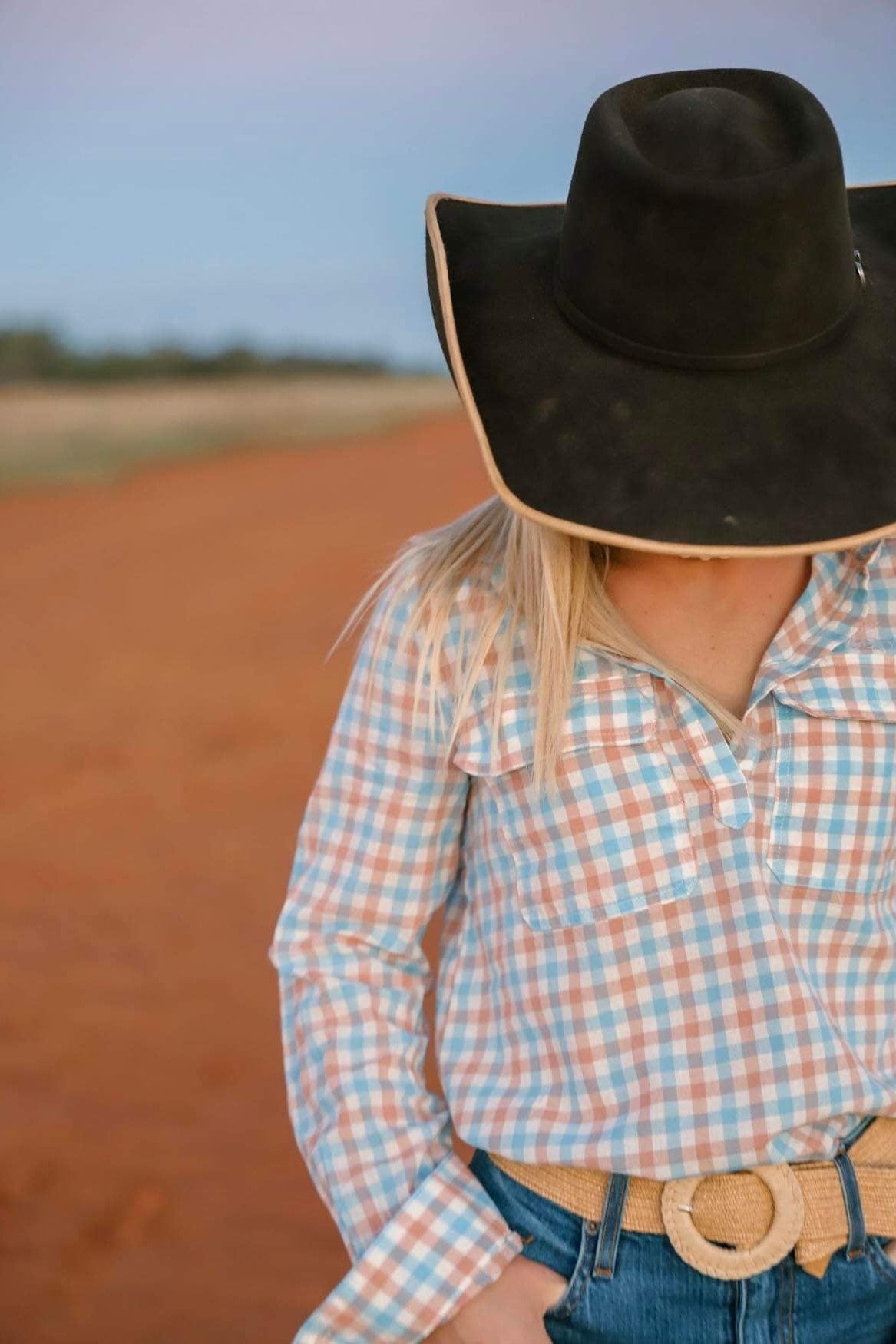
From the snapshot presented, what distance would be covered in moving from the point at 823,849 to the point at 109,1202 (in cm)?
288

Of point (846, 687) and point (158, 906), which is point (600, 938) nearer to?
point (846, 687)

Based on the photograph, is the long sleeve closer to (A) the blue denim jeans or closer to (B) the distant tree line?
(A) the blue denim jeans

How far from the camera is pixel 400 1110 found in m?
1.26

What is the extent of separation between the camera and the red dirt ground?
3.30 m

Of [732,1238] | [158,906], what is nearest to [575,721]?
[732,1238]

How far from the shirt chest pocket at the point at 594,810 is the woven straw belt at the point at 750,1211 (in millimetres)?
215

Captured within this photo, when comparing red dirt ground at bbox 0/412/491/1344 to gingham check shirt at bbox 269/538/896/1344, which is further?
red dirt ground at bbox 0/412/491/1344

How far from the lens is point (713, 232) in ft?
3.45

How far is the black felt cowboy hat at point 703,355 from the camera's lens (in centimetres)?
104

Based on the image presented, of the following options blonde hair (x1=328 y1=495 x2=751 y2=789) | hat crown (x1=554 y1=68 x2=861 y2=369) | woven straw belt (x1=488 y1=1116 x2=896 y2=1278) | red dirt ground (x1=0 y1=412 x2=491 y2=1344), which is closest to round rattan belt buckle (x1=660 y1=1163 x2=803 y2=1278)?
woven straw belt (x1=488 y1=1116 x2=896 y2=1278)

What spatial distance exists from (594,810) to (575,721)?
0.24 ft

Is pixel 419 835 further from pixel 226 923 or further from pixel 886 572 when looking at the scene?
pixel 226 923

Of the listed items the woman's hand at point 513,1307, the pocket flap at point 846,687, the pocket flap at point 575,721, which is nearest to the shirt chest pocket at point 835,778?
the pocket flap at point 846,687

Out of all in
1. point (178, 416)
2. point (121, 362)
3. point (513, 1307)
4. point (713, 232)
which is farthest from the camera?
point (121, 362)
